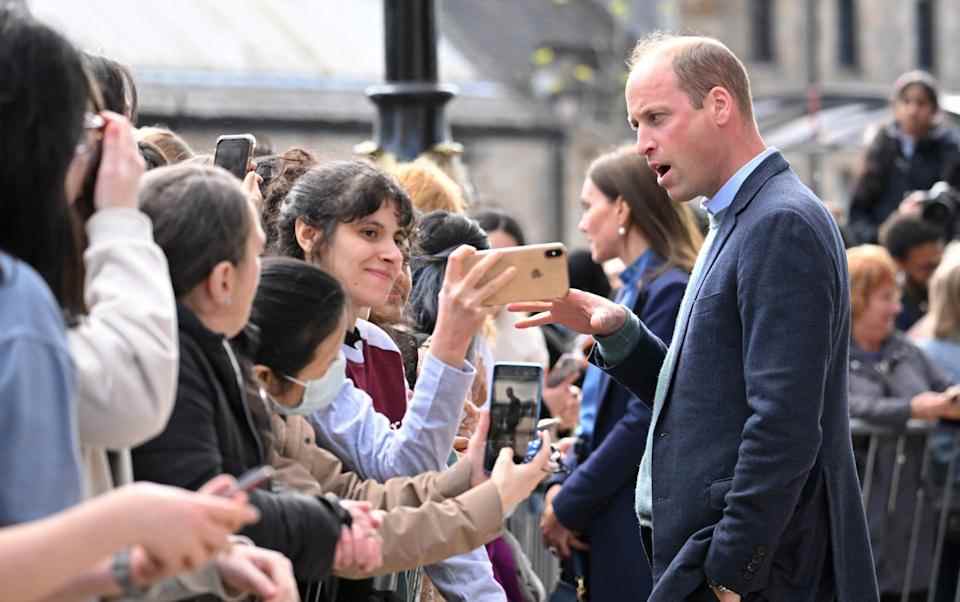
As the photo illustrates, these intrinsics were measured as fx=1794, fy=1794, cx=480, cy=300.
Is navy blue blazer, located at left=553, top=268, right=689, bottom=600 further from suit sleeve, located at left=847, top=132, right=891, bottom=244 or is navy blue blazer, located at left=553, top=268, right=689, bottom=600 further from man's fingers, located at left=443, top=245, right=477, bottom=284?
suit sleeve, located at left=847, top=132, right=891, bottom=244

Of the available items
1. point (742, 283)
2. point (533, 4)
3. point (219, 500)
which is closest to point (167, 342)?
point (219, 500)

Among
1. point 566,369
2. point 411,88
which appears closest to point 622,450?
point 566,369

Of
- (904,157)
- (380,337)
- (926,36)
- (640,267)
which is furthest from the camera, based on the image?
(926,36)

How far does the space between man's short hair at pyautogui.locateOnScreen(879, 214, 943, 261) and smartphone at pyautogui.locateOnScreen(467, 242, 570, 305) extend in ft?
18.8

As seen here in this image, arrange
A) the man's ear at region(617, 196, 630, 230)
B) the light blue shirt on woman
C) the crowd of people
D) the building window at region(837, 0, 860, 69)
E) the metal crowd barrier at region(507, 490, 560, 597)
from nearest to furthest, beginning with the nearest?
the light blue shirt on woman → the crowd of people → the man's ear at region(617, 196, 630, 230) → the metal crowd barrier at region(507, 490, 560, 597) → the building window at region(837, 0, 860, 69)

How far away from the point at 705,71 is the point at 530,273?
947mm

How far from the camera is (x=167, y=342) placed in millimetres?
2949

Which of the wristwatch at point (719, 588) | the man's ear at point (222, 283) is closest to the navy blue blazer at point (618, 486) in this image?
the wristwatch at point (719, 588)

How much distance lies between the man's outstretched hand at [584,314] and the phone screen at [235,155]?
82 cm

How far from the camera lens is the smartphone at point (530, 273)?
152 inches

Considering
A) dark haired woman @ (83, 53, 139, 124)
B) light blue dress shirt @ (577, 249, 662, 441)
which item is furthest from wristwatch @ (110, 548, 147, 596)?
light blue dress shirt @ (577, 249, 662, 441)

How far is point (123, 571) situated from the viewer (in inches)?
107

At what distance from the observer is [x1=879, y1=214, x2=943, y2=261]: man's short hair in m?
9.23

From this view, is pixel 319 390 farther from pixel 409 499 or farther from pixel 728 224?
pixel 728 224
